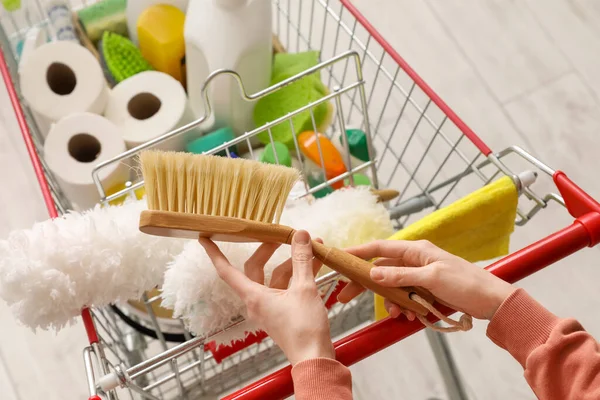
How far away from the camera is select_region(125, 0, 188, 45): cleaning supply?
92 centimetres

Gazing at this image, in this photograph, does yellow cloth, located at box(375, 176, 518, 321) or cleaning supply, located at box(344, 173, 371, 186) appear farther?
cleaning supply, located at box(344, 173, 371, 186)

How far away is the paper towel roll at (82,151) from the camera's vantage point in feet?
2.52

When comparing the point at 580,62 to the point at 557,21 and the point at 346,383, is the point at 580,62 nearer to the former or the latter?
the point at 557,21

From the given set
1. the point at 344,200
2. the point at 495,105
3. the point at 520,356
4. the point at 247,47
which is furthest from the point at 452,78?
the point at 520,356

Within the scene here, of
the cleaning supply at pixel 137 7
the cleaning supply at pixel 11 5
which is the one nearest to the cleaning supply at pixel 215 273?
the cleaning supply at pixel 137 7

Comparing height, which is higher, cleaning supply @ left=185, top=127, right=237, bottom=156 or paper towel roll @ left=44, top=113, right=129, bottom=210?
paper towel roll @ left=44, top=113, right=129, bottom=210

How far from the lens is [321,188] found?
749 millimetres

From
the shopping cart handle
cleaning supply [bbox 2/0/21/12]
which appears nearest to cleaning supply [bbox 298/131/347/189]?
the shopping cart handle

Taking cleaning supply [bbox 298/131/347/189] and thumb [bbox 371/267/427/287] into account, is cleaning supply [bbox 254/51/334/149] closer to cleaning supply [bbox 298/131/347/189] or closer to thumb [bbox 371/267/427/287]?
cleaning supply [bbox 298/131/347/189]

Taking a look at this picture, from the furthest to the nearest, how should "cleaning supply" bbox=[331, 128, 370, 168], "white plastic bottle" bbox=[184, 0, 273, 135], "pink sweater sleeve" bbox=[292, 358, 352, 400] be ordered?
"cleaning supply" bbox=[331, 128, 370, 168], "white plastic bottle" bbox=[184, 0, 273, 135], "pink sweater sleeve" bbox=[292, 358, 352, 400]

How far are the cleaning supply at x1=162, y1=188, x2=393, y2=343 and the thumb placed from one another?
133 mm

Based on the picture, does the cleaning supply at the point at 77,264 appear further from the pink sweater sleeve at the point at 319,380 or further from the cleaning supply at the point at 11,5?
the cleaning supply at the point at 11,5

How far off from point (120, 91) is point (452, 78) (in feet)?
2.59

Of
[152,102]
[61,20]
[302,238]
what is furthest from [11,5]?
[302,238]
